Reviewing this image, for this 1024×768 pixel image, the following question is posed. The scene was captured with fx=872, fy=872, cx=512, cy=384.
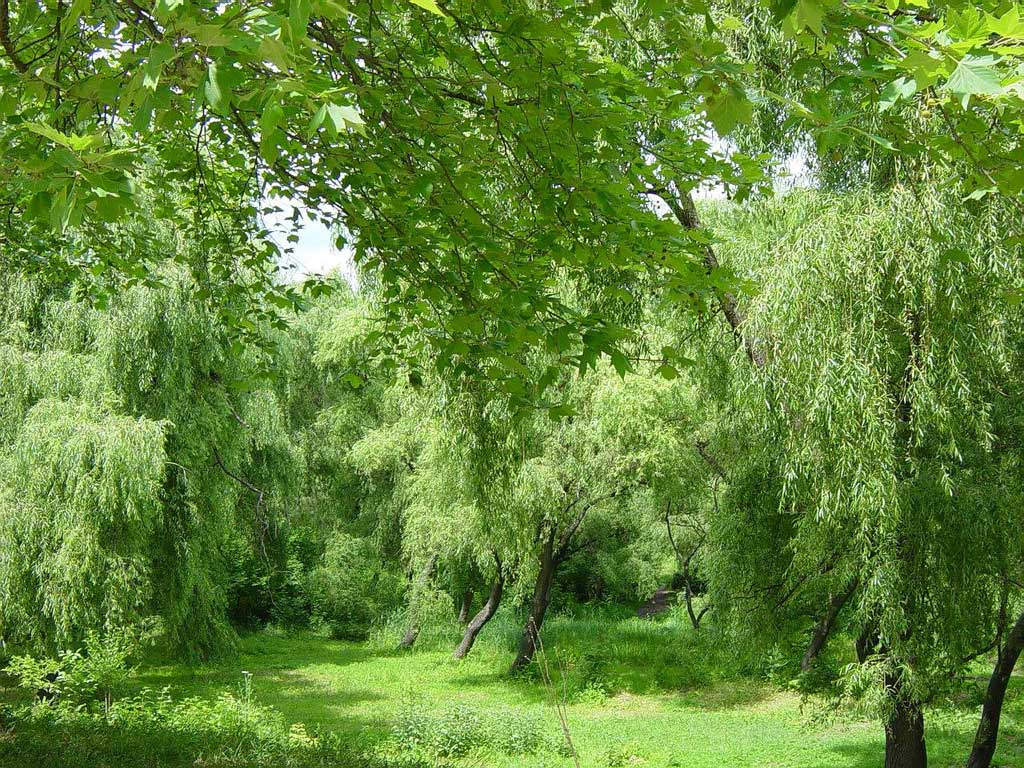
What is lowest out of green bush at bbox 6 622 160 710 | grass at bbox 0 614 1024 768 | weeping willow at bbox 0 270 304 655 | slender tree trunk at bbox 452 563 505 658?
grass at bbox 0 614 1024 768

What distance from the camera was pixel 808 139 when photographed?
6.39 m

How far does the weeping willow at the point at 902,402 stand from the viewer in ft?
16.9

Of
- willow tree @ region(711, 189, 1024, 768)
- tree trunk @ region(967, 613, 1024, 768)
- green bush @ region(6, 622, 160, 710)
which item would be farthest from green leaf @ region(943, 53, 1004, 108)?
green bush @ region(6, 622, 160, 710)

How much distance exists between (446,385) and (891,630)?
4007 millimetres

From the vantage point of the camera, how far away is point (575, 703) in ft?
43.9

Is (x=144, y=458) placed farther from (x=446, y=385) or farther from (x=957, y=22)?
(x=957, y=22)

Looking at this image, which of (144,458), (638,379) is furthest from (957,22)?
(638,379)

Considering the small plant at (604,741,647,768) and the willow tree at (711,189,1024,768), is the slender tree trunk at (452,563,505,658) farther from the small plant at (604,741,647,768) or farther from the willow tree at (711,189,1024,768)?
the willow tree at (711,189,1024,768)

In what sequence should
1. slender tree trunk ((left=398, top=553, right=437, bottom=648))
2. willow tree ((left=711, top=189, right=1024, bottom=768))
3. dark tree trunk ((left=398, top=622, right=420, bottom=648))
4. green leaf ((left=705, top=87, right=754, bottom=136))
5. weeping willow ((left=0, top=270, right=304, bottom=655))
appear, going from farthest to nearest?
dark tree trunk ((left=398, top=622, right=420, bottom=648)) < slender tree trunk ((left=398, top=553, right=437, bottom=648)) < weeping willow ((left=0, top=270, right=304, bottom=655)) < willow tree ((left=711, top=189, right=1024, bottom=768)) < green leaf ((left=705, top=87, right=754, bottom=136))

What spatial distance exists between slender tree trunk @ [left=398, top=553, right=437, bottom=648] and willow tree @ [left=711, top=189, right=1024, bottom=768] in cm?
967

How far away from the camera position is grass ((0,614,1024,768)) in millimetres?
9422

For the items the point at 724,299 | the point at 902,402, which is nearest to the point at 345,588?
the point at 724,299

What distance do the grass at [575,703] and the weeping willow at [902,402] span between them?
1914 mm

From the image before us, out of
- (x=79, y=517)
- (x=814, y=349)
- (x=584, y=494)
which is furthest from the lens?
(x=584, y=494)
